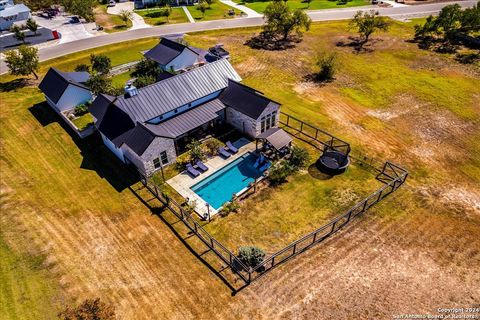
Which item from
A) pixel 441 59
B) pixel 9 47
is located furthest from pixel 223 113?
pixel 9 47

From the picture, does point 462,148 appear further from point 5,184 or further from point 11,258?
point 5,184

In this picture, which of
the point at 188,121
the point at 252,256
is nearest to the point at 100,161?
the point at 188,121

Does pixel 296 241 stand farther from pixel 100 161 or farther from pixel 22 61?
pixel 22 61

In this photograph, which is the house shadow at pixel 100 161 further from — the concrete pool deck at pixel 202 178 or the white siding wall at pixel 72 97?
the concrete pool deck at pixel 202 178

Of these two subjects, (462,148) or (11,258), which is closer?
(11,258)

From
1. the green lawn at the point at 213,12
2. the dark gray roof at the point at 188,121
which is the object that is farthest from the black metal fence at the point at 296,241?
the green lawn at the point at 213,12
